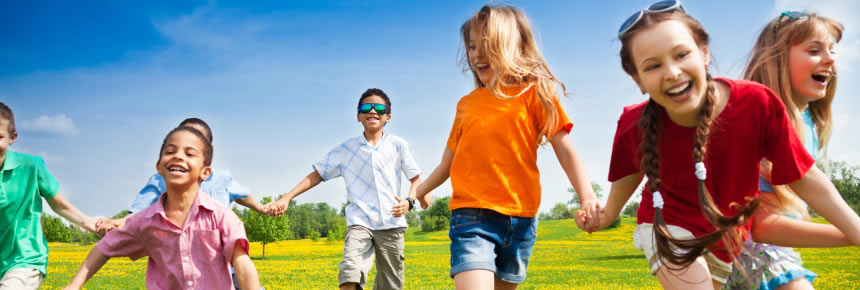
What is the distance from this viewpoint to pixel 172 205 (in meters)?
3.92

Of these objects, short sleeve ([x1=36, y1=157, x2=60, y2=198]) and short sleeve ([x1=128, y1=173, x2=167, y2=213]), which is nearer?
short sleeve ([x1=36, y1=157, x2=60, y2=198])

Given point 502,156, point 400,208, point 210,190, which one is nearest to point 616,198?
point 502,156

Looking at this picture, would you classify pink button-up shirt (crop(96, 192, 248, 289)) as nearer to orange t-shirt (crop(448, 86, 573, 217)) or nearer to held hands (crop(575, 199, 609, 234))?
orange t-shirt (crop(448, 86, 573, 217))

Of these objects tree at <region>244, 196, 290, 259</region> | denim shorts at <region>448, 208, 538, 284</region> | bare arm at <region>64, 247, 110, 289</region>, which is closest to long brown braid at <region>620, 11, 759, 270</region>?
denim shorts at <region>448, 208, 538, 284</region>

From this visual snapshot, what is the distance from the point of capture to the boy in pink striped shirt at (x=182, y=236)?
3754mm

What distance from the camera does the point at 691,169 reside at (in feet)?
9.53

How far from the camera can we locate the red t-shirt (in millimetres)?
2729

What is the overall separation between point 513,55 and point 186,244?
226cm

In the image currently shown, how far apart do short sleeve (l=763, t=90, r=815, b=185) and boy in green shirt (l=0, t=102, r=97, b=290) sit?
4.54 meters

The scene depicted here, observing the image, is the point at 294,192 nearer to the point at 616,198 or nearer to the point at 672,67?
the point at 616,198

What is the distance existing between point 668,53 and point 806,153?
2.39 ft

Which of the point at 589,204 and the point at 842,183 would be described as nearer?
the point at 589,204

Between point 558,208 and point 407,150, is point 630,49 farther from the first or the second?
point 558,208

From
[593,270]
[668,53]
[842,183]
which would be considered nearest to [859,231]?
[668,53]
